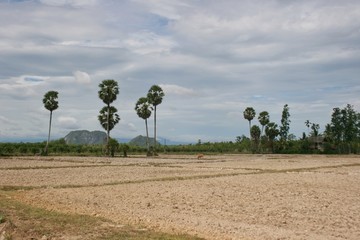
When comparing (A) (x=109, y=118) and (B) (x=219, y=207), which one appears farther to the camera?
(A) (x=109, y=118)

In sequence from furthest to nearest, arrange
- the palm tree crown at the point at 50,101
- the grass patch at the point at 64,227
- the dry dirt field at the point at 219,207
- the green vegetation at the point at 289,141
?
the green vegetation at the point at 289,141
the palm tree crown at the point at 50,101
the dry dirt field at the point at 219,207
the grass patch at the point at 64,227

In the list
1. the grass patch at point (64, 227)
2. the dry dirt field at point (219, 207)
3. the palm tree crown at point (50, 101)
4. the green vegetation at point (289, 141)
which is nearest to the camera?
the grass patch at point (64, 227)

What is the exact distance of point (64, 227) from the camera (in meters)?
10.3

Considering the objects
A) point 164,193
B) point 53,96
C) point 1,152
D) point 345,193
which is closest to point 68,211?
point 164,193

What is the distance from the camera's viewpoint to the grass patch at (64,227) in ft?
30.9

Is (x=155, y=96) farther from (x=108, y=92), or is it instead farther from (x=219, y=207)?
(x=219, y=207)

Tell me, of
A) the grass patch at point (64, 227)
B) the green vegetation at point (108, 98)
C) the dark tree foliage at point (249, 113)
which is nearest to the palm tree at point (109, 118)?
the green vegetation at point (108, 98)

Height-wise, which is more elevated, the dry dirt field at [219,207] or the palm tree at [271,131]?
the palm tree at [271,131]

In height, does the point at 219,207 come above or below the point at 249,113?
below

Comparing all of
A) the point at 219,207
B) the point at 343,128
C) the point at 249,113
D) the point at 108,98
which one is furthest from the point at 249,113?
the point at 219,207

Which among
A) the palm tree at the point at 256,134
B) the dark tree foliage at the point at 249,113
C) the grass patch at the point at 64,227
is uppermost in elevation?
the dark tree foliage at the point at 249,113

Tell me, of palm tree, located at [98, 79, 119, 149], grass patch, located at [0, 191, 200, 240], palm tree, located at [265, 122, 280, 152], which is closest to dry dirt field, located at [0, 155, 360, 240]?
grass patch, located at [0, 191, 200, 240]

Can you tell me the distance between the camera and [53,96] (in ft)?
246

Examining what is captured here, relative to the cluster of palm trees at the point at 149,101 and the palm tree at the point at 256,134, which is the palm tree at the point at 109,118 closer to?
the cluster of palm trees at the point at 149,101
